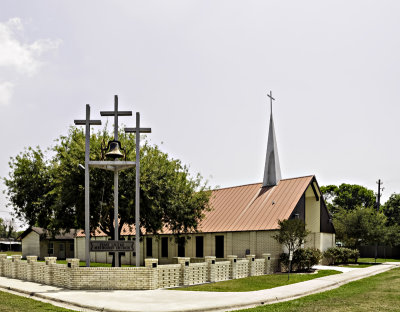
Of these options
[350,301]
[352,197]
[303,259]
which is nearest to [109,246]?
[350,301]

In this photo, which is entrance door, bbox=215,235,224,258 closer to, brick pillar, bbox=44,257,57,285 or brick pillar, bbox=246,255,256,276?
brick pillar, bbox=246,255,256,276

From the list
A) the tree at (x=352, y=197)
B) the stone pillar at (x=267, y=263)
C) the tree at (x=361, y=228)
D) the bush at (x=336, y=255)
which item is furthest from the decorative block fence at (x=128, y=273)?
the tree at (x=352, y=197)

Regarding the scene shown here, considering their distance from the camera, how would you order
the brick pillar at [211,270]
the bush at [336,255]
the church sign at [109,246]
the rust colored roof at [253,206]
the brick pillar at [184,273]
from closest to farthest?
the church sign at [109,246], the brick pillar at [184,273], the brick pillar at [211,270], the rust colored roof at [253,206], the bush at [336,255]

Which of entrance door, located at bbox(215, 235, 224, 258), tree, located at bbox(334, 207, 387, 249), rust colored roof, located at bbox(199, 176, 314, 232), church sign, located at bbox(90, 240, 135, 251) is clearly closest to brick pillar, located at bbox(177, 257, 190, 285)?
church sign, located at bbox(90, 240, 135, 251)

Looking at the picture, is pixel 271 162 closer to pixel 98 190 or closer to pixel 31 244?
pixel 98 190

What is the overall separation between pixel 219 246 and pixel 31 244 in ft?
92.7

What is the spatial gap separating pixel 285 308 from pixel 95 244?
335 inches

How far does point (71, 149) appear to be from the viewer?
2373cm

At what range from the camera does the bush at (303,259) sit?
977 inches

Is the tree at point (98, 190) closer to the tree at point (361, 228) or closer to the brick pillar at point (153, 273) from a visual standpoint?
the brick pillar at point (153, 273)

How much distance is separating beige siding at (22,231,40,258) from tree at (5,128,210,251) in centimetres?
2182

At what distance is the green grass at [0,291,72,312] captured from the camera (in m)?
12.8

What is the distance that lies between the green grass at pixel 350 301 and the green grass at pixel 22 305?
5874 mm

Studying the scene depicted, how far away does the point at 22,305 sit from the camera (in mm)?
13531
